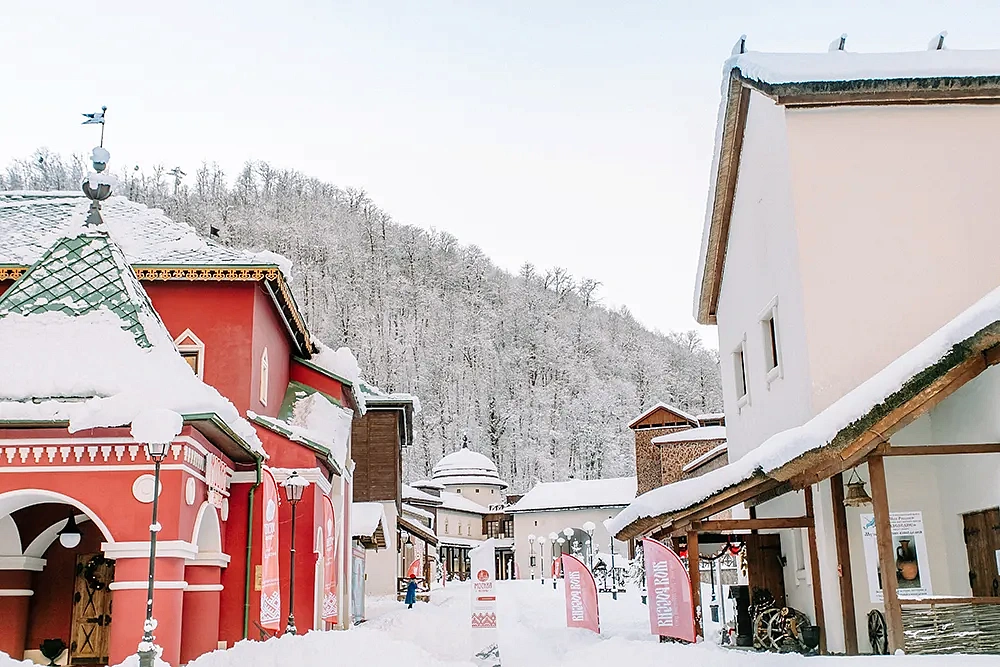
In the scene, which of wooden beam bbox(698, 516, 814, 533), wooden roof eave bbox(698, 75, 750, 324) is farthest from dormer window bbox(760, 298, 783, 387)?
wooden roof eave bbox(698, 75, 750, 324)

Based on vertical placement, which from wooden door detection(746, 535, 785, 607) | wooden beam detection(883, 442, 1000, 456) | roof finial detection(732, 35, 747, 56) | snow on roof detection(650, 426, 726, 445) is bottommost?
wooden door detection(746, 535, 785, 607)

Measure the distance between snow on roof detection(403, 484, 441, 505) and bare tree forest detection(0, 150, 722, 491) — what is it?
22563mm

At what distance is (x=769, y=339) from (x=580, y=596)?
21.3 ft

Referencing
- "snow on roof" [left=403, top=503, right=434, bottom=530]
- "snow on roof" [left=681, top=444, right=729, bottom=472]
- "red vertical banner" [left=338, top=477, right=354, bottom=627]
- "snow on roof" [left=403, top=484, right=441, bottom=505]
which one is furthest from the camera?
"snow on roof" [left=403, top=484, right=441, bottom=505]

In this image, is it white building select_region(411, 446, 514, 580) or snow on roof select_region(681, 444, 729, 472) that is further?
white building select_region(411, 446, 514, 580)

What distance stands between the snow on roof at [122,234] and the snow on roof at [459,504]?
165ft

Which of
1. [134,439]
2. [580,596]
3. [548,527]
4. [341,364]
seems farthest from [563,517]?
[134,439]

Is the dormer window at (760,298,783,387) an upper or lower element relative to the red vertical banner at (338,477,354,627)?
upper

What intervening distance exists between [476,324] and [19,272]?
91748 millimetres

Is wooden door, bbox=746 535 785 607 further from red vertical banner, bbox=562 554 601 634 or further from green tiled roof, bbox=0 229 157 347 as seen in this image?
green tiled roof, bbox=0 229 157 347

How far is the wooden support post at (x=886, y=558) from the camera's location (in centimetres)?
922

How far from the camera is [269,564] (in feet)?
48.6

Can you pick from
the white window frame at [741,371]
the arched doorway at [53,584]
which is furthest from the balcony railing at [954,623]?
the arched doorway at [53,584]

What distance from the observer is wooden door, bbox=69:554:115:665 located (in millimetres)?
14312
